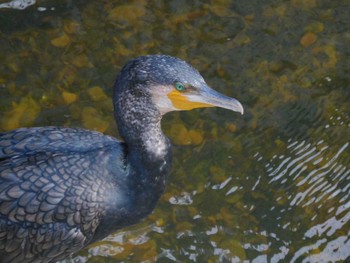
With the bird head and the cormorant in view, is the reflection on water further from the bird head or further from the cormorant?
the bird head

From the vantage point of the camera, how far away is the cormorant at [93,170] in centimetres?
419

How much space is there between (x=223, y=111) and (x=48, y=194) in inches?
71.7

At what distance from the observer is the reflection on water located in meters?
5.03

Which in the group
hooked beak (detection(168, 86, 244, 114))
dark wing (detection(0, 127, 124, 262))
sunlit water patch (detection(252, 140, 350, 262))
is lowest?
sunlit water patch (detection(252, 140, 350, 262))

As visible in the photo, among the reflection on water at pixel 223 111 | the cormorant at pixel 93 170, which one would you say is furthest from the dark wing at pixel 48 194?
the reflection on water at pixel 223 111

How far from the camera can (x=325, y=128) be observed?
5.54 metres

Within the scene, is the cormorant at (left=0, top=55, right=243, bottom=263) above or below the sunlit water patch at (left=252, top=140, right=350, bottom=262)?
above

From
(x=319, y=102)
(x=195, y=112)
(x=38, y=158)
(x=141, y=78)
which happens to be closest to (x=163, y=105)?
(x=141, y=78)

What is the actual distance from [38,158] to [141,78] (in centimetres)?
68

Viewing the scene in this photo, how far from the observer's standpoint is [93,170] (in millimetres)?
4336

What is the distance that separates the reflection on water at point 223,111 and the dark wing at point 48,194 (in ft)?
2.38

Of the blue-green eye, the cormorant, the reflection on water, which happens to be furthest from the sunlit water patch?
the blue-green eye

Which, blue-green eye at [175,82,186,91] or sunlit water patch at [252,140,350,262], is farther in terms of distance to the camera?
sunlit water patch at [252,140,350,262]

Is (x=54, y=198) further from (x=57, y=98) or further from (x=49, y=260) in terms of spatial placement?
(x=57, y=98)
